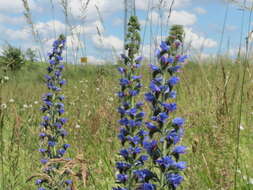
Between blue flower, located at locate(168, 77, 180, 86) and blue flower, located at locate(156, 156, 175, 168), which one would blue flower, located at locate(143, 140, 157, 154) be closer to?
blue flower, located at locate(156, 156, 175, 168)

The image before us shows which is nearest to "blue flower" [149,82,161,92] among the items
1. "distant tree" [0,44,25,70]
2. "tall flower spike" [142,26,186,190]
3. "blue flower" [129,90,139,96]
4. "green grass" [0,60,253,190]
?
"tall flower spike" [142,26,186,190]

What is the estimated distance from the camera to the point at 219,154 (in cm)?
258

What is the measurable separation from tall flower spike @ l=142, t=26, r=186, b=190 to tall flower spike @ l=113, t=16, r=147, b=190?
308mm

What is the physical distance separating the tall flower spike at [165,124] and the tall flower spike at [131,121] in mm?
308

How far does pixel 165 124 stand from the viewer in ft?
5.07

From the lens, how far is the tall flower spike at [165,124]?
149 centimetres

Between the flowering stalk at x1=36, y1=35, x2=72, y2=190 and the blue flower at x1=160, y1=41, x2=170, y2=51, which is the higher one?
the blue flower at x1=160, y1=41, x2=170, y2=51

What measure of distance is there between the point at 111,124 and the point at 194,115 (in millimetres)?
984

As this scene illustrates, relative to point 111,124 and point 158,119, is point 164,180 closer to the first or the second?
point 158,119

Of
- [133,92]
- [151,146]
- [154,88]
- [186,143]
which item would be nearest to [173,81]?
[154,88]

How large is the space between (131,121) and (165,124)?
0.39 metres

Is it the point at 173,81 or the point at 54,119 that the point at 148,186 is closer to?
the point at 173,81

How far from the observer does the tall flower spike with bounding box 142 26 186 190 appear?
1494mm

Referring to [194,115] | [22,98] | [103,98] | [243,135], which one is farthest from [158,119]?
[22,98]
